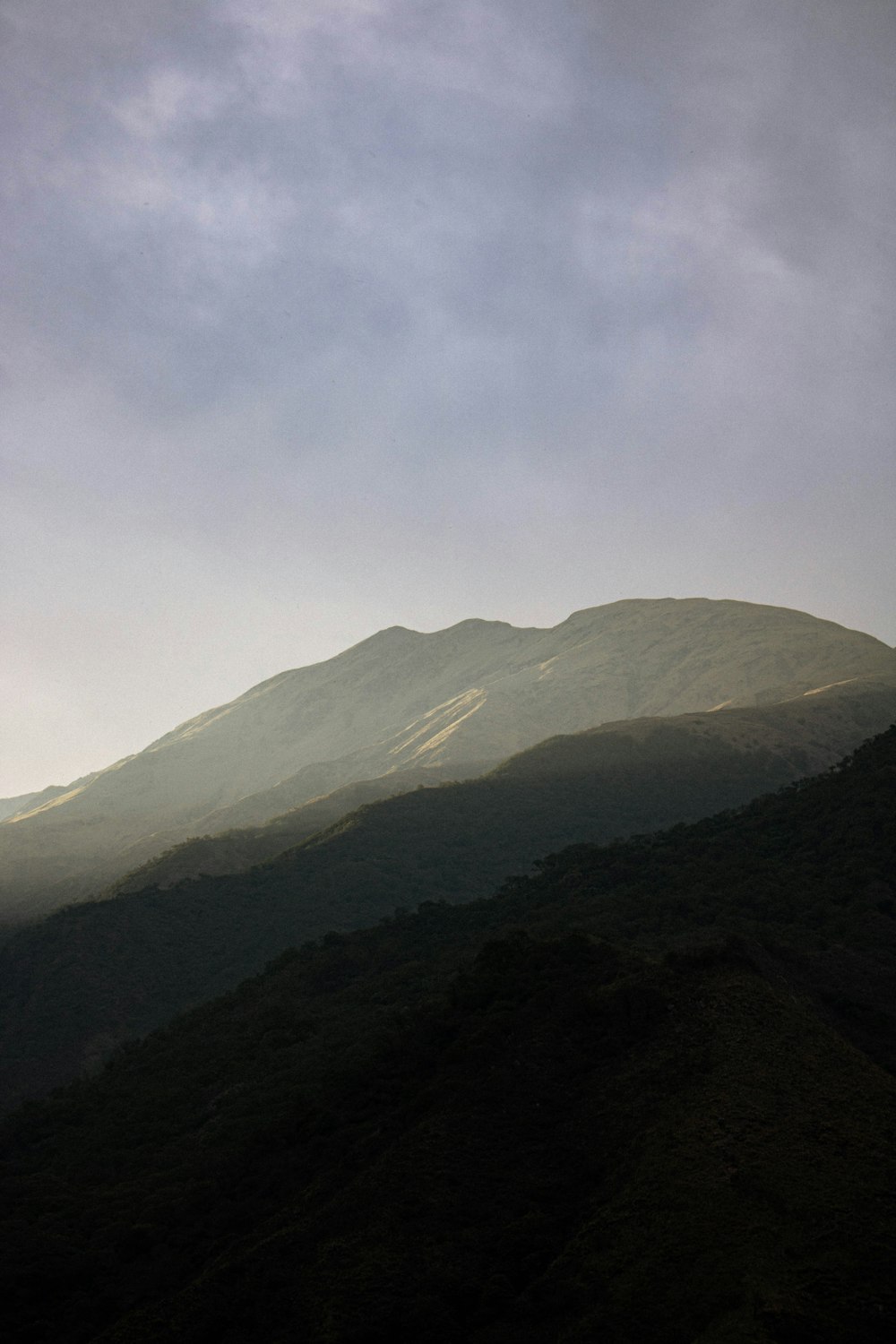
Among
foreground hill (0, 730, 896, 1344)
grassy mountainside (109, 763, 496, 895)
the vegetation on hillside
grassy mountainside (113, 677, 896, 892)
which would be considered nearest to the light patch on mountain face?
grassy mountainside (113, 677, 896, 892)

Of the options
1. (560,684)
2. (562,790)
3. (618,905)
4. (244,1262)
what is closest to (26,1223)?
(244,1262)

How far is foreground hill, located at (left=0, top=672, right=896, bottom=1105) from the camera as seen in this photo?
184 feet

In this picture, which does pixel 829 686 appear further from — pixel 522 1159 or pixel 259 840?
pixel 522 1159

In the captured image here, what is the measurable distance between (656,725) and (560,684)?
49135 mm

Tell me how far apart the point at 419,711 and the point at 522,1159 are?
145350 mm

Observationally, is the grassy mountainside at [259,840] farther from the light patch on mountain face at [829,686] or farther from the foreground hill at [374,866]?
the light patch on mountain face at [829,686]

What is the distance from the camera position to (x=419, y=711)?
16350 cm

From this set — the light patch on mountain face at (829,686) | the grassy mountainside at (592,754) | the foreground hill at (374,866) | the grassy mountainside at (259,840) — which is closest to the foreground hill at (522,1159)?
the foreground hill at (374,866)

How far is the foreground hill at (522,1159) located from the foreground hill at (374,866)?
2096cm

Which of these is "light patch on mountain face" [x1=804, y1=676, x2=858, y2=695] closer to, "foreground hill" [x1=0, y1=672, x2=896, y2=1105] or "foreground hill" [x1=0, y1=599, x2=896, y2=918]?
"foreground hill" [x1=0, y1=599, x2=896, y2=918]

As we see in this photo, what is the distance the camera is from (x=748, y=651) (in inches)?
5389

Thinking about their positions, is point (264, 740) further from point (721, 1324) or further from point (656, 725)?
point (721, 1324)

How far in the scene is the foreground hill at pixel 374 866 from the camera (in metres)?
56.0

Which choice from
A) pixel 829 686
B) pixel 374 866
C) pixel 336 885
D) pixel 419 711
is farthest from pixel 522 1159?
pixel 419 711
